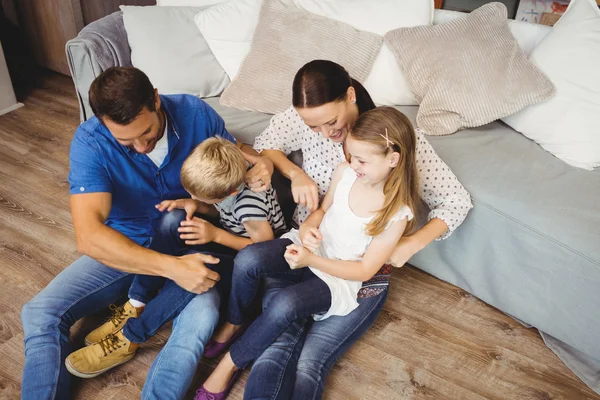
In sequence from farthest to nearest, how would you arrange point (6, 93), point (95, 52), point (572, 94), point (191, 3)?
point (6, 93) < point (191, 3) < point (95, 52) < point (572, 94)

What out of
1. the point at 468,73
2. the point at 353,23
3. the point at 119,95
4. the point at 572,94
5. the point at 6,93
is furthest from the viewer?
the point at 6,93

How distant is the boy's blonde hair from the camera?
1.38m

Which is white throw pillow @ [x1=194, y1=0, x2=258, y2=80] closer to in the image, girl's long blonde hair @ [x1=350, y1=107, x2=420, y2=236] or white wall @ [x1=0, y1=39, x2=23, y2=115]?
girl's long blonde hair @ [x1=350, y1=107, x2=420, y2=236]

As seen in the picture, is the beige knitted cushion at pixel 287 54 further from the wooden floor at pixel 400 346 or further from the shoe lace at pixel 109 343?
the shoe lace at pixel 109 343

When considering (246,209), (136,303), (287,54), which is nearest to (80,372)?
(136,303)

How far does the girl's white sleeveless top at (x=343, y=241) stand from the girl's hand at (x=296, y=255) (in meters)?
0.09

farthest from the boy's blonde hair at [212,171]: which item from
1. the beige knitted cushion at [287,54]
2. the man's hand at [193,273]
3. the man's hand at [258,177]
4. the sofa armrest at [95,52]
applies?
the sofa armrest at [95,52]

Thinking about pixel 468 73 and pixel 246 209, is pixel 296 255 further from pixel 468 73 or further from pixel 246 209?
pixel 468 73

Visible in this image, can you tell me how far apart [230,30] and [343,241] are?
1.14 m

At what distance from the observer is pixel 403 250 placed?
58.2 inches

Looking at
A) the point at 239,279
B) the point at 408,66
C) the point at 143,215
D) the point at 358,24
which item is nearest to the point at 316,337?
the point at 239,279

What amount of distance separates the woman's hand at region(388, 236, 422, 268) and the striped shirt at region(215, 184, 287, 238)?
391mm

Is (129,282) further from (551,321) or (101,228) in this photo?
(551,321)

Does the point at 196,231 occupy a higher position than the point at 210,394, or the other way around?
the point at 196,231
